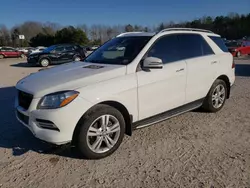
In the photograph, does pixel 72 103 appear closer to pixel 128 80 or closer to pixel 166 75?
pixel 128 80

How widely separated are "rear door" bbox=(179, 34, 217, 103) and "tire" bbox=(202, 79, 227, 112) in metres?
0.15

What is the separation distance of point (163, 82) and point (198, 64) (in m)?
1.02

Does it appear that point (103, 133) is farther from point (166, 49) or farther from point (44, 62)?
point (44, 62)

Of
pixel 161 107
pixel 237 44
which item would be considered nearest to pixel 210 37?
pixel 161 107

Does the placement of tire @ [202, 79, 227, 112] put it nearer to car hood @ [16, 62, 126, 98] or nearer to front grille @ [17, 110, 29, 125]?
car hood @ [16, 62, 126, 98]

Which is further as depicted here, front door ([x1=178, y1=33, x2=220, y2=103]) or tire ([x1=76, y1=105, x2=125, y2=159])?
front door ([x1=178, y1=33, x2=220, y2=103])

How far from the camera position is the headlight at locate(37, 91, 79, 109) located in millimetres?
2809

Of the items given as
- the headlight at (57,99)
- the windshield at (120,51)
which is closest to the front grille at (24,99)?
the headlight at (57,99)

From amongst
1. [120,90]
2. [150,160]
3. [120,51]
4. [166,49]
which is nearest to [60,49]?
[120,51]

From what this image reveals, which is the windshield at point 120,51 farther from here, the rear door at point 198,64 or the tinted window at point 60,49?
the tinted window at point 60,49

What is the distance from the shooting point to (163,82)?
3.60 m

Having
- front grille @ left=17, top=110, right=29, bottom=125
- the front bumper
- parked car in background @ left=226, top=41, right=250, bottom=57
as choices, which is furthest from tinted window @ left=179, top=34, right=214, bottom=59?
parked car in background @ left=226, top=41, right=250, bottom=57

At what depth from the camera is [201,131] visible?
13.0 feet

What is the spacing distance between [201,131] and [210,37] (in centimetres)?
203
